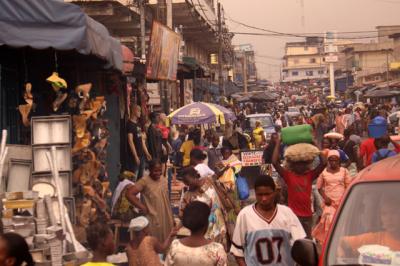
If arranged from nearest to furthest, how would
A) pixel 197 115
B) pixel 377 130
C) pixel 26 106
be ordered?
pixel 26 106
pixel 377 130
pixel 197 115

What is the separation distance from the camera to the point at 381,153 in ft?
35.2

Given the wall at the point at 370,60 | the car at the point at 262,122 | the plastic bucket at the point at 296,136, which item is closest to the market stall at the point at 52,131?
the plastic bucket at the point at 296,136

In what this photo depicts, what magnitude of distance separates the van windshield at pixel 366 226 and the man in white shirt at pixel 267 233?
0.88 metres

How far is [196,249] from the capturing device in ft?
16.3

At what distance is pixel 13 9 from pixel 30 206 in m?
2.40

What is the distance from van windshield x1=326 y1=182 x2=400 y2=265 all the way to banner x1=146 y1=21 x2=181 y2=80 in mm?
11516

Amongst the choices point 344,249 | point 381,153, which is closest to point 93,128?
point 381,153

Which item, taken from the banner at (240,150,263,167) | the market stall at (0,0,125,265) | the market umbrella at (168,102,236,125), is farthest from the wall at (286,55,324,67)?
the market stall at (0,0,125,265)

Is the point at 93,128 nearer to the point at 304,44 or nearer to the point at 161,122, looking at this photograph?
the point at 161,122

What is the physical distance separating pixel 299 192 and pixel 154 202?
175cm

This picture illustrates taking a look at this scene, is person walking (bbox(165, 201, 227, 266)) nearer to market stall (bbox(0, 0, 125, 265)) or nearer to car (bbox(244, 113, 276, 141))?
market stall (bbox(0, 0, 125, 265))

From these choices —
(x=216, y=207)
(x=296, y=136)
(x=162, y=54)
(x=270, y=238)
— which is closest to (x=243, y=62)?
(x=162, y=54)

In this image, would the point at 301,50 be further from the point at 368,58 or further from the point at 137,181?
the point at 137,181

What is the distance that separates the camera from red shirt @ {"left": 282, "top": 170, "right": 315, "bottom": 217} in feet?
27.4
